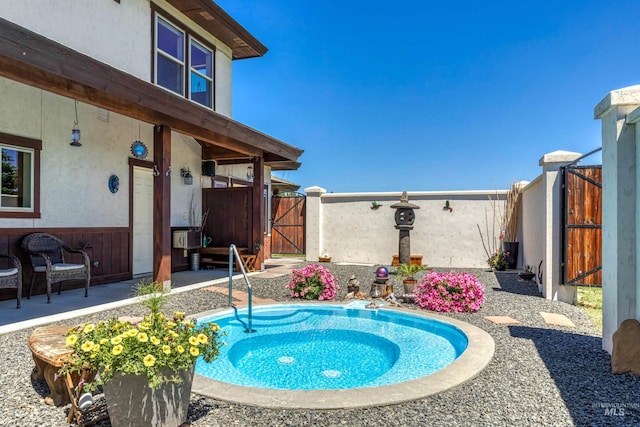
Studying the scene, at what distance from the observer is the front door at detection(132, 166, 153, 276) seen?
8.23 meters

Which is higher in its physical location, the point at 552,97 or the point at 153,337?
the point at 552,97

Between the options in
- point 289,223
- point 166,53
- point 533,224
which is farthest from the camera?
point 289,223

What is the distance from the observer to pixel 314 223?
12922 millimetres

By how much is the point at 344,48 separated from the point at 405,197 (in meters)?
6.90

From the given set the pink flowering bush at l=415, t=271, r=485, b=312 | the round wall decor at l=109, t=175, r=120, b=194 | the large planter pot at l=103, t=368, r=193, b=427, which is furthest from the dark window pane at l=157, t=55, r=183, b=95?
the large planter pot at l=103, t=368, r=193, b=427

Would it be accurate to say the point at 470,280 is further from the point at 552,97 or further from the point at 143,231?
the point at 552,97

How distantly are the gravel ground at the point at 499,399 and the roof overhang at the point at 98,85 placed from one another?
2854 millimetres

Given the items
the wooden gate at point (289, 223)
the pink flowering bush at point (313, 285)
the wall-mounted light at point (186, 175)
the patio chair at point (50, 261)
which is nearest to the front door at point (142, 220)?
the wall-mounted light at point (186, 175)

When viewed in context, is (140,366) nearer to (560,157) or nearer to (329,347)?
(329,347)

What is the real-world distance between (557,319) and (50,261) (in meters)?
7.48

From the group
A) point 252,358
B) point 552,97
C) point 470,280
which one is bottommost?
point 252,358

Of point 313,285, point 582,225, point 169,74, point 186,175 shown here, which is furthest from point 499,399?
point 169,74

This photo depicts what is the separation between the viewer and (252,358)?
4.54 m

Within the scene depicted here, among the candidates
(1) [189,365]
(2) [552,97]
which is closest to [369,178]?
(2) [552,97]
